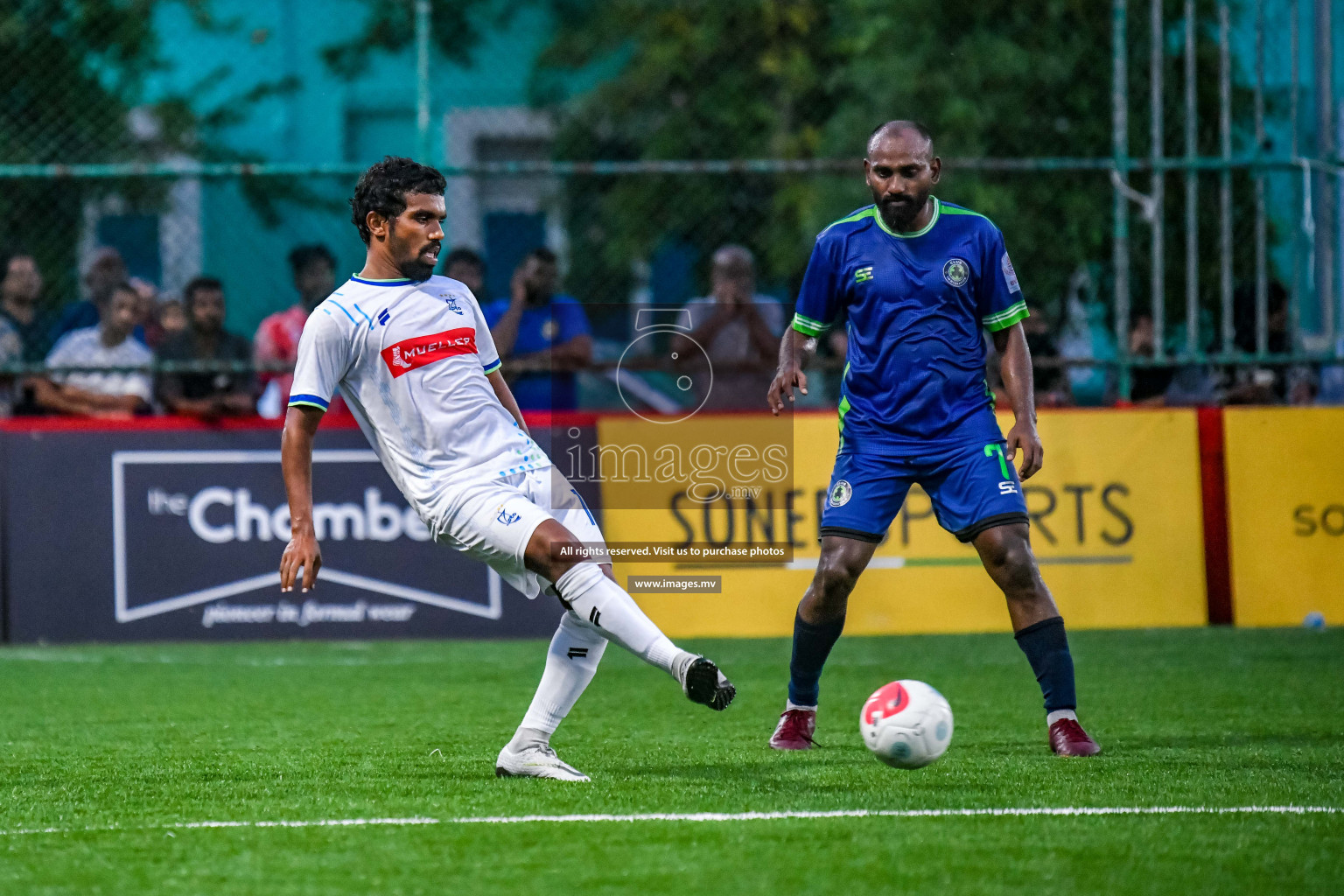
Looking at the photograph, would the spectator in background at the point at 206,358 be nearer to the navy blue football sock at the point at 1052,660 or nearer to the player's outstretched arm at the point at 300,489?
the player's outstretched arm at the point at 300,489

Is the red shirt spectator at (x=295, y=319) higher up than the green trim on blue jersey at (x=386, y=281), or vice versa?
the red shirt spectator at (x=295, y=319)

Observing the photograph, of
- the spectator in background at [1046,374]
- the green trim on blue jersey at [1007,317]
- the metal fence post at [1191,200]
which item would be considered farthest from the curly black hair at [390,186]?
the metal fence post at [1191,200]

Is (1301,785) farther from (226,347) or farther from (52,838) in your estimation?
(226,347)

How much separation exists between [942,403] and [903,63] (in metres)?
9.38

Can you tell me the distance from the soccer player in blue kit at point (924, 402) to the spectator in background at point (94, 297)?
20.9 ft

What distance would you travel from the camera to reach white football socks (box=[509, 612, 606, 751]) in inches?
225

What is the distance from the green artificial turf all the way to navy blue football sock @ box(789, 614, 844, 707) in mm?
214

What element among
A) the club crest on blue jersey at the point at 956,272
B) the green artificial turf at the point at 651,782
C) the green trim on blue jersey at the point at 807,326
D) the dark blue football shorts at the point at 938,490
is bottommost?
the green artificial turf at the point at 651,782

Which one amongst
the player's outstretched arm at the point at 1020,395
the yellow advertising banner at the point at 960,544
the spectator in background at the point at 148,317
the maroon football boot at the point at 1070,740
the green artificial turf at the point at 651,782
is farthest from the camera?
the spectator in background at the point at 148,317

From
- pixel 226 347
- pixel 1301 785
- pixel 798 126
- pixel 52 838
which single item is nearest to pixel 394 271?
pixel 52 838

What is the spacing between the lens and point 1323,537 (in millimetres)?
10664

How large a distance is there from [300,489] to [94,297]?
6.78 m

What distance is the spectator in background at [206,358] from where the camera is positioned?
36.0ft

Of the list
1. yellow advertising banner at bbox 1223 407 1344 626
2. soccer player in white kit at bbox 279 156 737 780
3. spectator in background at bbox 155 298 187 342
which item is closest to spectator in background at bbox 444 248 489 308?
spectator in background at bbox 155 298 187 342
